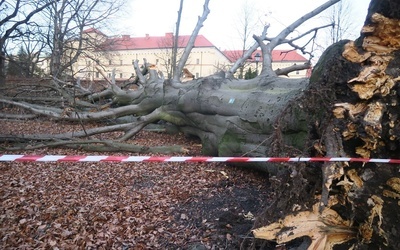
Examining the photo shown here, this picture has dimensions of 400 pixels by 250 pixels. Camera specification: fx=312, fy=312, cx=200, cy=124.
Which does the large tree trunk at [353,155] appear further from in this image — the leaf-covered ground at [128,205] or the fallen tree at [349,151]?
the leaf-covered ground at [128,205]

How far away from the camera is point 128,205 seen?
3.67m

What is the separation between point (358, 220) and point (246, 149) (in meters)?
2.54

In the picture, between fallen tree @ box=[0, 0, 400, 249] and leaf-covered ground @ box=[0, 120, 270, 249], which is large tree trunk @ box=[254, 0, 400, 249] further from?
leaf-covered ground @ box=[0, 120, 270, 249]

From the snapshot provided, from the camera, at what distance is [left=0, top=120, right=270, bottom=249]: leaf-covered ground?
2.93 m

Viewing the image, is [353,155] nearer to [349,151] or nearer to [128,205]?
[349,151]

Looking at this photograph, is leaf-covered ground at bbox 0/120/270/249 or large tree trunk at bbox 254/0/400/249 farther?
leaf-covered ground at bbox 0/120/270/249

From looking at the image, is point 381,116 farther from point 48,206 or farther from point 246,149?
point 48,206

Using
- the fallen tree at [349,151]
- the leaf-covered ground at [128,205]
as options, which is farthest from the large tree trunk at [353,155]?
the leaf-covered ground at [128,205]

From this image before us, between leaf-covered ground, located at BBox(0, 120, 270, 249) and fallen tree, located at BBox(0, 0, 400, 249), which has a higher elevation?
fallen tree, located at BBox(0, 0, 400, 249)

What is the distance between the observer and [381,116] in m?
2.29

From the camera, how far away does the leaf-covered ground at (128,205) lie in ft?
9.61

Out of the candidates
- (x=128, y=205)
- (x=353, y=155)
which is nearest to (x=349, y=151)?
(x=353, y=155)

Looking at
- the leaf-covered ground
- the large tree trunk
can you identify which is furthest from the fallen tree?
the leaf-covered ground

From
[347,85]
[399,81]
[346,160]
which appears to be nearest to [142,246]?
[346,160]
